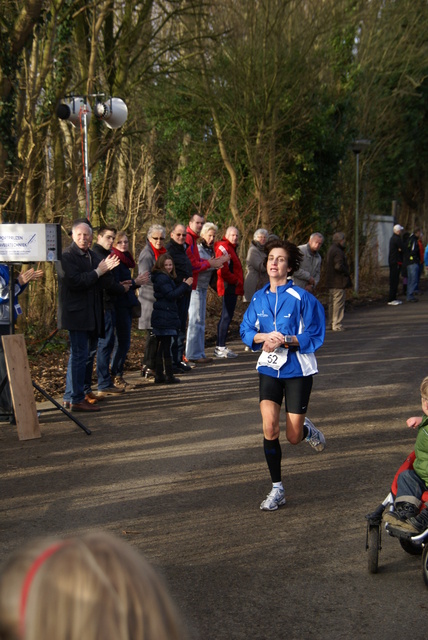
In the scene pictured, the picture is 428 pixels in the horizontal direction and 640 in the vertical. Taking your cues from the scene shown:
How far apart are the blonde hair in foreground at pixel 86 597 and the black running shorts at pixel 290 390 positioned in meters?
5.13

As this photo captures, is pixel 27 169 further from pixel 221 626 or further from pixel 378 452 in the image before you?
pixel 221 626

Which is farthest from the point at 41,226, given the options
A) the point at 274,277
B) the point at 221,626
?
the point at 221,626

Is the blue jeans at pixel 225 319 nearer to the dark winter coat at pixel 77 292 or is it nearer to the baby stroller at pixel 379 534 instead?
the dark winter coat at pixel 77 292

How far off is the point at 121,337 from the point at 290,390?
4.91 metres

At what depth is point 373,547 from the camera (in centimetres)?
501

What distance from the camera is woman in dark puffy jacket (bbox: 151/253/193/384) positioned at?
1120 centimetres

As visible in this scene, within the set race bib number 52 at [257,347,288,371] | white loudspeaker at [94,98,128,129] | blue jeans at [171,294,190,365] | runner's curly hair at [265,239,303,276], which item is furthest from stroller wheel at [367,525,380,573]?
white loudspeaker at [94,98,128,129]

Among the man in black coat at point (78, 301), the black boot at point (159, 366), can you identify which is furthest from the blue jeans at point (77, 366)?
the black boot at point (159, 366)

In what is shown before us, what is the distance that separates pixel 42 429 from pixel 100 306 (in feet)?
5.04

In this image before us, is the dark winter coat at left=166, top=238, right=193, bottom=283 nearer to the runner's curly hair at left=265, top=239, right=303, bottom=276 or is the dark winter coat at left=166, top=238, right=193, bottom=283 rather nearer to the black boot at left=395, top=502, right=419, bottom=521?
the runner's curly hair at left=265, top=239, right=303, bottom=276

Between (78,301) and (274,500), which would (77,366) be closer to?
(78,301)

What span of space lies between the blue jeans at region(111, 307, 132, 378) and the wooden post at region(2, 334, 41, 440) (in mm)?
2544

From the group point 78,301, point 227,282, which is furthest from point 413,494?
point 227,282

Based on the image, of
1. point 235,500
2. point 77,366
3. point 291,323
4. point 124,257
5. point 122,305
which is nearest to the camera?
point 291,323
